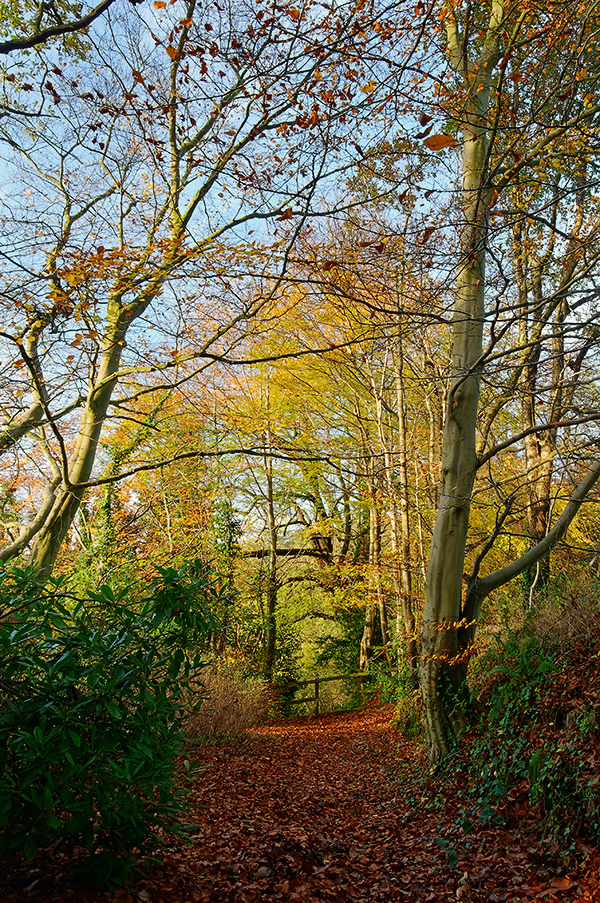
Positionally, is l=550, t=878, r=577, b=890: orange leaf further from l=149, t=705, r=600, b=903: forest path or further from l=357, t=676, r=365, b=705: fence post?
l=357, t=676, r=365, b=705: fence post

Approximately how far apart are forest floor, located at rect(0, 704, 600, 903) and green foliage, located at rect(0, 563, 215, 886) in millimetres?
281

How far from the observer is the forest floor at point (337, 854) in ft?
10.1

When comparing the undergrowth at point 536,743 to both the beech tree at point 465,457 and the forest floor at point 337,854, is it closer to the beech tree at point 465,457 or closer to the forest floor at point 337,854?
the forest floor at point 337,854

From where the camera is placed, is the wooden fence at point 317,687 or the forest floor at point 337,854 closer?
the forest floor at point 337,854

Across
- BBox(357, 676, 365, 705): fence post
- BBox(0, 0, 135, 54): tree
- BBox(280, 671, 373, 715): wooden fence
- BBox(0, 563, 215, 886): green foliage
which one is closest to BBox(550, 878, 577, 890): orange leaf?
BBox(0, 563, 215, 886): green foliage

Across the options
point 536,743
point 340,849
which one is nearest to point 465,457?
point 536,743

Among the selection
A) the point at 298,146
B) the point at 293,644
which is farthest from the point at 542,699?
the point at 293,644

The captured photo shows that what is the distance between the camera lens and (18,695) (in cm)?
248

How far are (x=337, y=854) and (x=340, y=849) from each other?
134 millimetres

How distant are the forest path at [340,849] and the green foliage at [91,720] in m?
0.75

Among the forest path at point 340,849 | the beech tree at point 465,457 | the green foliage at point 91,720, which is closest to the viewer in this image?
the green foliage at point 91,720

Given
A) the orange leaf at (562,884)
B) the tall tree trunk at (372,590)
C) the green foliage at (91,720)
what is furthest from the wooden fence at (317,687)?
the green foliage at (91,720)

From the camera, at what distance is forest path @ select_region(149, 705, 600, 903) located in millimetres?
3352

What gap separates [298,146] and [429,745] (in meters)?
6.17
